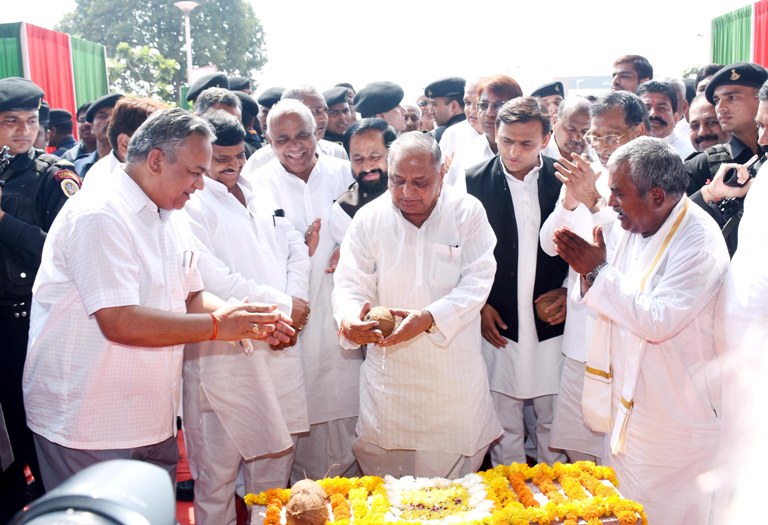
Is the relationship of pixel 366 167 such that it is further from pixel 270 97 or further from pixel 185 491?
pixel 270 97

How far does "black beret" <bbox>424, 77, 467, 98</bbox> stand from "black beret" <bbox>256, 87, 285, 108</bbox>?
5.22 feet

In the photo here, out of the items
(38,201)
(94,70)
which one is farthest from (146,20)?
(38,201)

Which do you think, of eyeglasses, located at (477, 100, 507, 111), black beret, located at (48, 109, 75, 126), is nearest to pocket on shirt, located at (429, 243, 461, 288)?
eyeglasses, located at (477, 100, 507, 111)

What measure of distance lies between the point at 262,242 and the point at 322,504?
65.4 inches

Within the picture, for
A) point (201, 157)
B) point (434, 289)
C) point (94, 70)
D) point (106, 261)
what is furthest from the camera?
point (94, 70)

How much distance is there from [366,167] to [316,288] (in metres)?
0.80

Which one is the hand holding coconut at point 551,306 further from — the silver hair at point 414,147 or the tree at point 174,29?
the tree at point 174,29

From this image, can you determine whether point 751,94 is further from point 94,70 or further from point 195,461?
point 94,70

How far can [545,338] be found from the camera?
439 centimetres

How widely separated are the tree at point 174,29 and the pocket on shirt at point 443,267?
40.4 m

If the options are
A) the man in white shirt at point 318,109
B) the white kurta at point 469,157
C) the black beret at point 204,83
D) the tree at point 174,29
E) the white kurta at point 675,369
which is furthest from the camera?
the tree at point 174,29

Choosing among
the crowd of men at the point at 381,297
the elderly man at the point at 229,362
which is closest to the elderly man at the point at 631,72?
the crowd of men at the point at 381,297

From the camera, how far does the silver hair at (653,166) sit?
320 centimetres

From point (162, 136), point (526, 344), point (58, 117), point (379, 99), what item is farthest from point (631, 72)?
point (58, 117)
